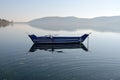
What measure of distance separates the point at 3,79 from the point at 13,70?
14.2 ft

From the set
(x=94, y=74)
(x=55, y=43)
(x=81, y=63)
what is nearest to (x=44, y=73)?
(x=94, y=74)

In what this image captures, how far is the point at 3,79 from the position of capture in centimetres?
2442

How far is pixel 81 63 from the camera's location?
34312 millimetres

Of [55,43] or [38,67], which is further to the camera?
[55,43]

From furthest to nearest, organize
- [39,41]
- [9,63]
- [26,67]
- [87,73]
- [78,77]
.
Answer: [39,41]
[9,63]
[26,67]
[87,73]
[78,77]

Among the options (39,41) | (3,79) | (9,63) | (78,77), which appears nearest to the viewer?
(3,79)

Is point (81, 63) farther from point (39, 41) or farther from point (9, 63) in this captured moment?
point (39, 41)

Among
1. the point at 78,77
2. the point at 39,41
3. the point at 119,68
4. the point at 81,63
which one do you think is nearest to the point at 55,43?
the point at 39,41

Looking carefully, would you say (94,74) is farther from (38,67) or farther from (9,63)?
(9,63)

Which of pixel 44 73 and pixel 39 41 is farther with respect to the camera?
pixel 39 41

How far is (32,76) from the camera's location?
25.9m

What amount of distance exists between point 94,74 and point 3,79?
35.8 feet

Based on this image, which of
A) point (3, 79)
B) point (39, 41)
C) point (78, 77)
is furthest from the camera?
point (39, 41)

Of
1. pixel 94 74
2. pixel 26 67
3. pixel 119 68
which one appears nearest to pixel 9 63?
pixel 26 67
